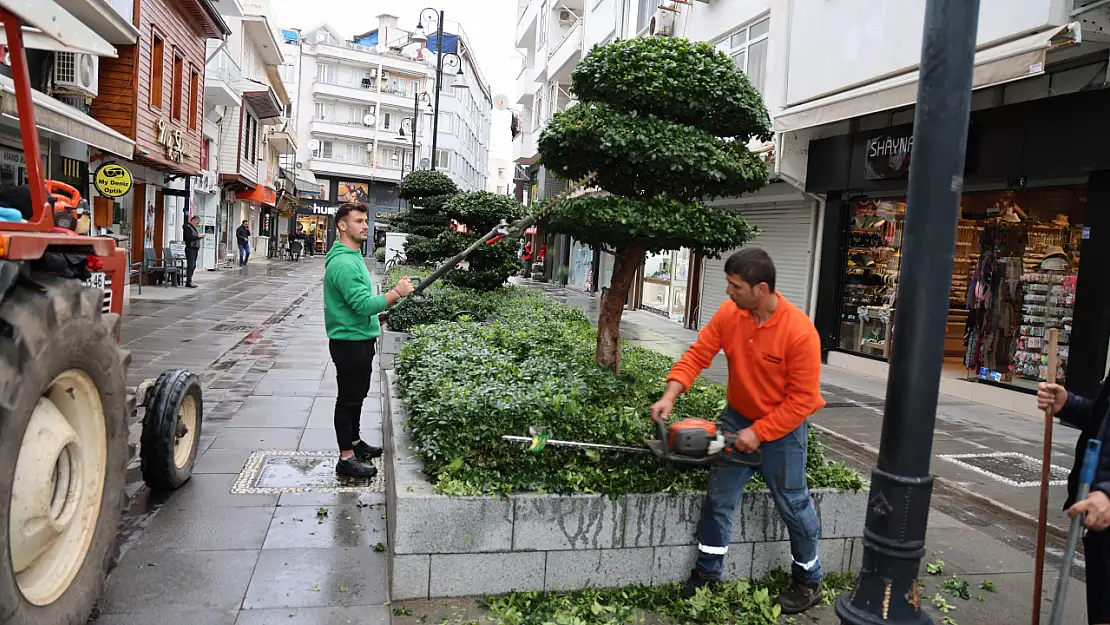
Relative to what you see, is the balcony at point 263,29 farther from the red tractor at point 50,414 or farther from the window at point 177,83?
the red tractor at point 50,414

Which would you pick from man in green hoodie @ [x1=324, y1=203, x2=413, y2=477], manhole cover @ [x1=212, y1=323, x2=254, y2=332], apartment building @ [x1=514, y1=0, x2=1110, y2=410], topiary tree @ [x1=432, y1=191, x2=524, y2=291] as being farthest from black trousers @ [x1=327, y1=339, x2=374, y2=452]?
manhole cover @ [x1=212, y1=323, x2=254, y2=332]

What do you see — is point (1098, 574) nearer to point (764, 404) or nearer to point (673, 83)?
point (764, 404)

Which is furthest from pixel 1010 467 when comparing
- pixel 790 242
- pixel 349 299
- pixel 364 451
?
pixel 790 242

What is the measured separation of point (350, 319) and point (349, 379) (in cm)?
41

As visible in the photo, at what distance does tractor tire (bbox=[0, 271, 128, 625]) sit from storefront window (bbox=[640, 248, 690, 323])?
16.8 metres

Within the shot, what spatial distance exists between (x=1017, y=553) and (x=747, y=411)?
2540 mm

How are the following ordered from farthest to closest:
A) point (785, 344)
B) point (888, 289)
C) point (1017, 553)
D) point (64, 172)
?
1. point (64, 172)
2. point (888, 289)
3. point (1017, 553)
4. point (785, 344)

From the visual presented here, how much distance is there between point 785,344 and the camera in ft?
12.2

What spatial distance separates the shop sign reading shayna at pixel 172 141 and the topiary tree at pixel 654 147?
17.4 meters

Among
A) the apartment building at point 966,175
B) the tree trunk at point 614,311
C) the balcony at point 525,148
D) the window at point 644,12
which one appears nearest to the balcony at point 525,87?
the balcony at point 525,148

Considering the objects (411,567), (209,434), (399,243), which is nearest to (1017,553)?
(411,567)

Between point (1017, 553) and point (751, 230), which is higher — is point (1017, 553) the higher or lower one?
the lower one

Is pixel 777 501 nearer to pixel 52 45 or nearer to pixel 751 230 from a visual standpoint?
pixel 751 230

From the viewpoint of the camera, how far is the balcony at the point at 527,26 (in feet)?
117
